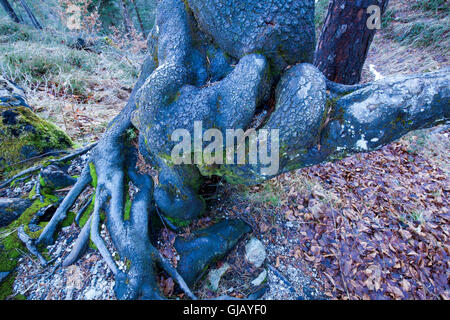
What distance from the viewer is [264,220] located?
9.37ft

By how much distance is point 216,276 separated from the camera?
2.29 metres

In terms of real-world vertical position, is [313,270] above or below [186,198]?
below

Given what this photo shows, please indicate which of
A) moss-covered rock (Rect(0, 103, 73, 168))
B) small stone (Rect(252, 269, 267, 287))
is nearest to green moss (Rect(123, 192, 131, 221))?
small stone (Rect(252, 269, 267, 287))

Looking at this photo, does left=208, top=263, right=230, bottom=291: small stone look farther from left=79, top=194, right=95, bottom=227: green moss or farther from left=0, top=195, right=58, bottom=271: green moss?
left=0, top=195, right=58, bottom=271: green moss

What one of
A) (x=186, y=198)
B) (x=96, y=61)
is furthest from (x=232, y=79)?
(x=96, y=61)

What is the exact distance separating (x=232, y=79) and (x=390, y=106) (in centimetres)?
121

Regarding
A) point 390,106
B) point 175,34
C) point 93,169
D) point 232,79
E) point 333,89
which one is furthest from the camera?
point 93,169

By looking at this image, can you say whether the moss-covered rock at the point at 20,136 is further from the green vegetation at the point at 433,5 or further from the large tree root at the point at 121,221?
the green vegetation at the point at 433,5

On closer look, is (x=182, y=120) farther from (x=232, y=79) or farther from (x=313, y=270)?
(x=313, y=270)

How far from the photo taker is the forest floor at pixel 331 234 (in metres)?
2.19
